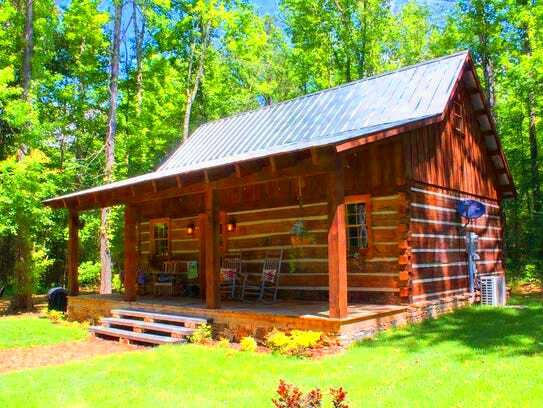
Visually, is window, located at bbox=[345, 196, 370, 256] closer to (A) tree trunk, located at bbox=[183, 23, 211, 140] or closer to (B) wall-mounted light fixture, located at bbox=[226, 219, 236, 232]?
(B) wall-mounted light fixture, located at bbox=[226, 219, 236, 232]

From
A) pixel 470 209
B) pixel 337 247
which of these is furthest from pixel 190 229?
pixel 470 209

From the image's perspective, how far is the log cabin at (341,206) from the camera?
27.6 ft

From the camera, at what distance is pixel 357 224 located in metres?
10.7

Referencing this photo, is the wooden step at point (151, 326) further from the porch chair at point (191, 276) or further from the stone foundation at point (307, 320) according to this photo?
the porch chair at point (191, 276)

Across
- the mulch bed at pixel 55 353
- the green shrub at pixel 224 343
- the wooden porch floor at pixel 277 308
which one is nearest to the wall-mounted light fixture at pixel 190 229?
the wooden porch floor at pixel 277 308

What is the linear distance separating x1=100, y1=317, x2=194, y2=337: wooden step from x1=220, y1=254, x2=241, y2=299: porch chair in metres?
2.07

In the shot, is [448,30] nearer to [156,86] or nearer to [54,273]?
[156,86]

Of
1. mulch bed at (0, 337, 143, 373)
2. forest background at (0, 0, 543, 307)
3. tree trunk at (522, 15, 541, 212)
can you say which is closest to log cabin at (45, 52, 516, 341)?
mulch bed at (0, 337, 143, 373)

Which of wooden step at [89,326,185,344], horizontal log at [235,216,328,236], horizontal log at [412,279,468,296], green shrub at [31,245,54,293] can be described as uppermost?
horizontal log at [235,216,328,236]

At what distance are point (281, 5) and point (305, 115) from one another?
17628 mm

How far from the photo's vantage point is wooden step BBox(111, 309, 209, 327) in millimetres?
9371

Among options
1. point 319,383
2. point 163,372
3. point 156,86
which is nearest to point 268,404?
point 319,383

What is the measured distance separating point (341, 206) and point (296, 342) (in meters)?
2.08

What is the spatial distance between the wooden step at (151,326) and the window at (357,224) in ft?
11.9
